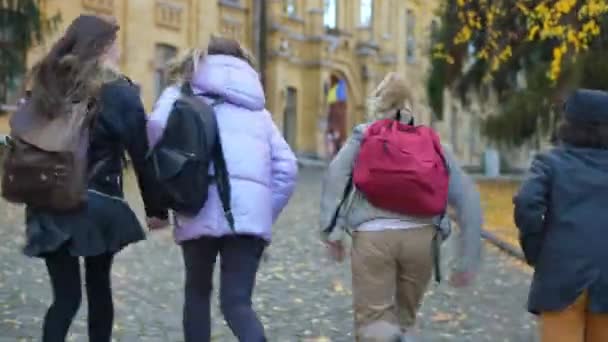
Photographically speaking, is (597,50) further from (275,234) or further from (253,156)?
(253,156)

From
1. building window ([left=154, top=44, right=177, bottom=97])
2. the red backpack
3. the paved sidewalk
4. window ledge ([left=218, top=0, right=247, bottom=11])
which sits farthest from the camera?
window ledge ([left=218, top=0, right=247, bottom=11])

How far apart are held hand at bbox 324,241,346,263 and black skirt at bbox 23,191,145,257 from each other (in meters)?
1.20

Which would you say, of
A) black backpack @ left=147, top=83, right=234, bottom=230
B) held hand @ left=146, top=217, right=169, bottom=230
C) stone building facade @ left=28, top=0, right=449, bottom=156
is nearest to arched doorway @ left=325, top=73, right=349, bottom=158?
stone building facade @ left=28, top=0, right=449, bottom=156

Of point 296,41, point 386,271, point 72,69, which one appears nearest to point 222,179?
point 72,69

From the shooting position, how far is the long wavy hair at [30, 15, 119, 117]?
5.19 meters

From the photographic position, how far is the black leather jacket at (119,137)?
5211 millimetres

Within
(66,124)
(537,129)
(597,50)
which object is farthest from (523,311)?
(537,129)

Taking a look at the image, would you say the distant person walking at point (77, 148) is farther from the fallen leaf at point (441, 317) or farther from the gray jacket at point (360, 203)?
the fallen leaf at point (441, 317)

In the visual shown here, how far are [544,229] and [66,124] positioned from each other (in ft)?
7.47

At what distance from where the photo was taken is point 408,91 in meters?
5.98

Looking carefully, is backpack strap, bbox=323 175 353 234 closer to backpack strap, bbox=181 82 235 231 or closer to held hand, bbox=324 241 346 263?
held hand, bbox=324 241 346 263

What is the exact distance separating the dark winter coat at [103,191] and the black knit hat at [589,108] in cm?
200

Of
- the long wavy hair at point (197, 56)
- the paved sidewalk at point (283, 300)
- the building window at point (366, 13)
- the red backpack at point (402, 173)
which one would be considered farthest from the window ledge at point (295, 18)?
the long wavy hair at point (197, 56)

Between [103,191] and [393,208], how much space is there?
150 cm
